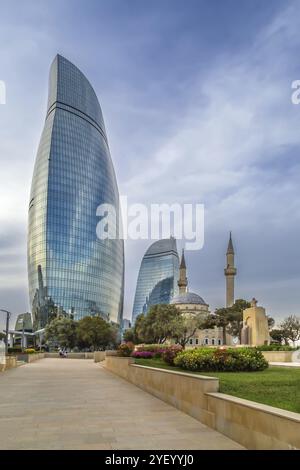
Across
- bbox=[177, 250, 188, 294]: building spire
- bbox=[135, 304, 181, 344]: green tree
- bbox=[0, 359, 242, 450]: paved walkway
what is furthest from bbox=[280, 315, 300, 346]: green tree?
bbox=[177, 250, 188, 294]: building spire

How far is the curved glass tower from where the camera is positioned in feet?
412

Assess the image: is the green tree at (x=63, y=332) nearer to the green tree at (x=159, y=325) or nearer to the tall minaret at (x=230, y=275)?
the green tree at (x=159, y=325)

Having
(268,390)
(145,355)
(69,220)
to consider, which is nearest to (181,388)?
(268,390)

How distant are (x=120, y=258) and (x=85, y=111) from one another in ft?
145

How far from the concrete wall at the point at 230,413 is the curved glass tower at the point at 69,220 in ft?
373

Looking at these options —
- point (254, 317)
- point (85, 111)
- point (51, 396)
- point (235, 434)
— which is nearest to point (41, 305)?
point (85, 111)

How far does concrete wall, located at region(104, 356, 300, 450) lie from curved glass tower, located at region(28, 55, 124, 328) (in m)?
114

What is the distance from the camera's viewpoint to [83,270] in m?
131

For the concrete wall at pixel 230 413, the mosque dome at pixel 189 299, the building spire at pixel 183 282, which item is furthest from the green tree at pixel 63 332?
the concrete wall at pixel 230 413

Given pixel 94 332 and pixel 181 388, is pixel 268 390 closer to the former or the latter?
pixel 181 388

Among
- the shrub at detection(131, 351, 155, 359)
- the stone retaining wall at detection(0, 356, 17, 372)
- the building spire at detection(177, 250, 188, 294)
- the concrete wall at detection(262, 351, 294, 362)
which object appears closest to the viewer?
the shrub at detection(131, 351, 155, 359)

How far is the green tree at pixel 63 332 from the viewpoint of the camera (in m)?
87.9

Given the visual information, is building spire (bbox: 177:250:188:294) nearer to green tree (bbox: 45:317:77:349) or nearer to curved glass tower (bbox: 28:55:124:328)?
curved glass tower (bbox: 28:55:124:328)

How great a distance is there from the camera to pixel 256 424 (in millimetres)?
7230
